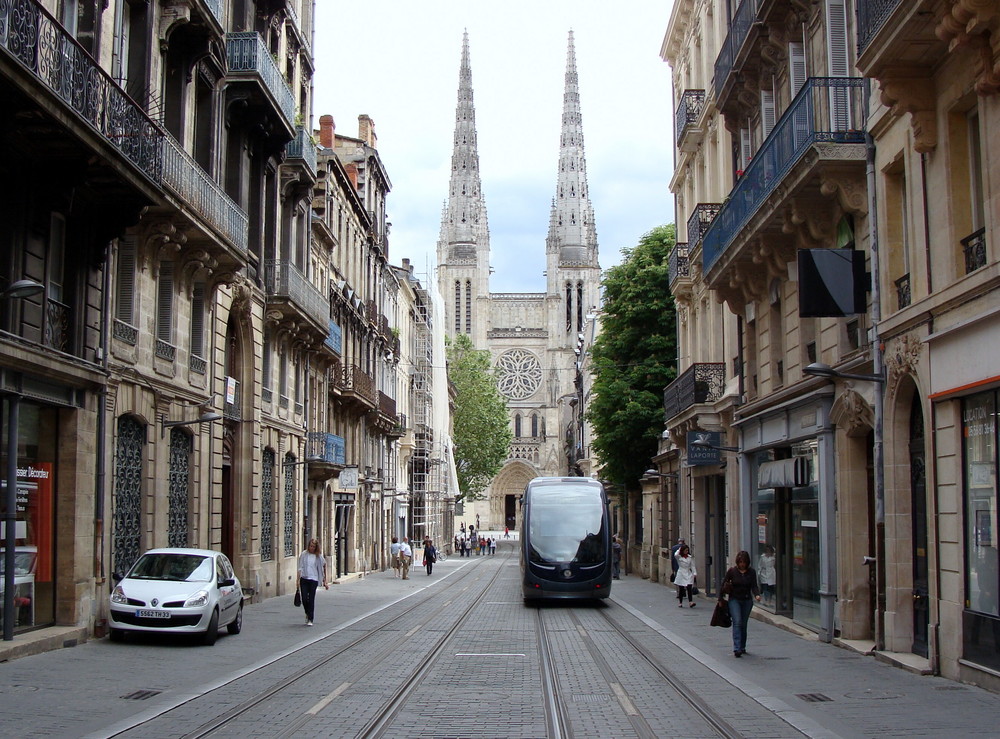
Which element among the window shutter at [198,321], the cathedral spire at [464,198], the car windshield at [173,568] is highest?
the cathedral spire at [464,198]

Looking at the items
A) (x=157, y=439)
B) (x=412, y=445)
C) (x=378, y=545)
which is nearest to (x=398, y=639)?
(x=157, y=439)

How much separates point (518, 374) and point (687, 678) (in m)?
123

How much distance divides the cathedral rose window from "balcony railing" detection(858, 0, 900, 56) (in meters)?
121

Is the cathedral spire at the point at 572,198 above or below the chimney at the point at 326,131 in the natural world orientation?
above

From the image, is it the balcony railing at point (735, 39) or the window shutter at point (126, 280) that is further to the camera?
the balcony railing at point (735, 39)

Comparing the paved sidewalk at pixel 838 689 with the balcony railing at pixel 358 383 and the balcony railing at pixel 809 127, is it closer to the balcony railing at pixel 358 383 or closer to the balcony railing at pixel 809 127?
the balcony railing at pixel 809 127

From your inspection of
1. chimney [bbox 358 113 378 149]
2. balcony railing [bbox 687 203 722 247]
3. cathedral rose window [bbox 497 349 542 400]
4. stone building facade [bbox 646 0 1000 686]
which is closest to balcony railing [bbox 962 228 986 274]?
stone building facade [bbox 646 0 1000 686]

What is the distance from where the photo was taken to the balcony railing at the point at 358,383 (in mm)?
41375

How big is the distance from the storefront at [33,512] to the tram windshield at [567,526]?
13.5 meters

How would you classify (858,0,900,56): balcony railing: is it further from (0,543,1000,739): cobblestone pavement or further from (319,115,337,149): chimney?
(319,115,337,149): chimney

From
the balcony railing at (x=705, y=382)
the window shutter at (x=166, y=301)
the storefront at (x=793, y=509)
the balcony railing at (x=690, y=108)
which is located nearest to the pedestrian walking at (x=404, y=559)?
the balcony railing at (x=705, y=382)

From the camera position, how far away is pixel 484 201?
472 feet

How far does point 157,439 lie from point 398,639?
5640 millimetres

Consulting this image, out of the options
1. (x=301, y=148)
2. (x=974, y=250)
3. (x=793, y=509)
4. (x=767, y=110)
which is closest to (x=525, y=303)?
(x=301, y=148)
